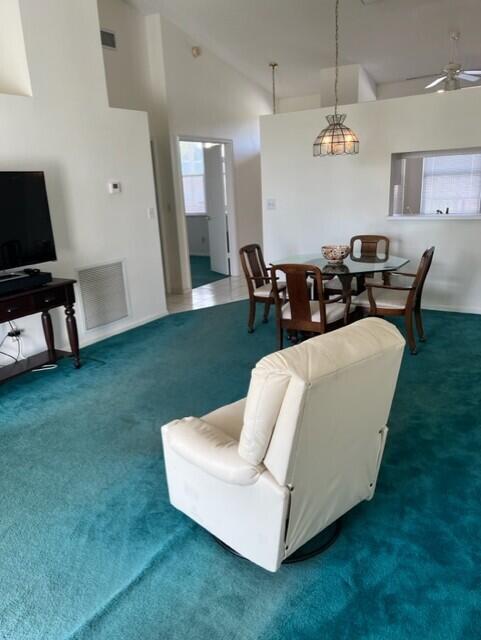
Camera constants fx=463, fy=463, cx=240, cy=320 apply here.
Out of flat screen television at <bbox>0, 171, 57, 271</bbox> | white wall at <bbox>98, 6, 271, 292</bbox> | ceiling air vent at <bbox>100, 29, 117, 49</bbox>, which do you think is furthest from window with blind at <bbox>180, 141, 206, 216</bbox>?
flat screen television at <bbox>0, 171, 57, 271</bbox>

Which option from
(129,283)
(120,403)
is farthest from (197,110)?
(120,403)

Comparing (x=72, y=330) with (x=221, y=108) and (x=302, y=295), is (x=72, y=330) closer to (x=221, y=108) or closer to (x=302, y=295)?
(x=302, y=295)

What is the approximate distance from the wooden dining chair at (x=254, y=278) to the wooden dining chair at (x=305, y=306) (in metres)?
0.52

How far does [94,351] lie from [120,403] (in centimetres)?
123

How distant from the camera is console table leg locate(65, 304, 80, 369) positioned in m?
3.73

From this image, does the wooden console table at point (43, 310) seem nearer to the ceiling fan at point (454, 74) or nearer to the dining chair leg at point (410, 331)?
the dining chair leg at point (410, 331)

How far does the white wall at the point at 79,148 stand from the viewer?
3736 millimetres

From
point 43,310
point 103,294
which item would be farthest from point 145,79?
point 43,310

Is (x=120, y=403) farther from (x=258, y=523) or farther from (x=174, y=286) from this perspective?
(x=174, y=286)

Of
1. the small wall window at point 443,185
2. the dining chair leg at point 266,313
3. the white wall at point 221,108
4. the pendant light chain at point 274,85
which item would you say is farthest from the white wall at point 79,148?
the small wall window at point 443,185

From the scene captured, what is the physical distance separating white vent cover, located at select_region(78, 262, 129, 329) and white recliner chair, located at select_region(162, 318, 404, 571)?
9.43ft

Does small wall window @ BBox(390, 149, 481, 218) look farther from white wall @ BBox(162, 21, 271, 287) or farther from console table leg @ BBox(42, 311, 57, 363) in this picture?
console table leg @ BBox(42, 311, 57, 363)

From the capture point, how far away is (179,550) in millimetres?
1901

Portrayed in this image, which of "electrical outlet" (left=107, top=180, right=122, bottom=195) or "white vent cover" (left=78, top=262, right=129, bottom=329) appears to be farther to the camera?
"electrical outlet" (left=107, top=180, right=122, bottom=195)
